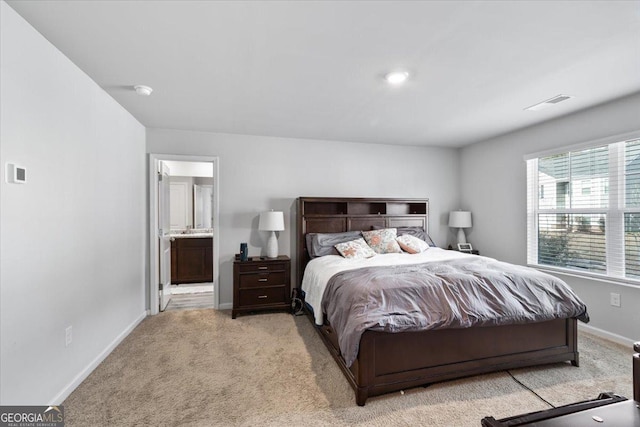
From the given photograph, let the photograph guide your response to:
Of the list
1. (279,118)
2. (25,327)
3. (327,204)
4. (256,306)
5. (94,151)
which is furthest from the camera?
(327,204)

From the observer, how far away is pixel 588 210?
322 cm

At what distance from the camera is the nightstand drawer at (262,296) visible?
12.2 feet

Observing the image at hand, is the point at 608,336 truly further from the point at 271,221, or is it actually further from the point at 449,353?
the point at 271,221

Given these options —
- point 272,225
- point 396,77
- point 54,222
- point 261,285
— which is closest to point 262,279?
point 261,285

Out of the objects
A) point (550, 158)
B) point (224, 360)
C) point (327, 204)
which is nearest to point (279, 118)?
point (327, 204)

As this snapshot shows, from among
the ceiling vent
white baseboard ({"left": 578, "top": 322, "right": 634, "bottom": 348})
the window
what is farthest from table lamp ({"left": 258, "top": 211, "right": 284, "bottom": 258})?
white baseboard ({"left": 578, "top": 322, "right": 634, "bottom": 348})

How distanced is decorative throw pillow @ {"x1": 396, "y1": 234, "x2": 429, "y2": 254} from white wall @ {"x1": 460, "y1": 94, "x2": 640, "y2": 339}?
114 cm

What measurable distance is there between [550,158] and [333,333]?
3.39 metres

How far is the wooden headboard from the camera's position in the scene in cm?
411

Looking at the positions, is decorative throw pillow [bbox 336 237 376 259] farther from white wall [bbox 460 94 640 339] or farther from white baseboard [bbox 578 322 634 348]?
white baseboard [bbox 578 322 634 348]

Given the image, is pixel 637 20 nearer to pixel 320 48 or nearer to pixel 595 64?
pixel 595 64

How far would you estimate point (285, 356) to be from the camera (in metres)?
2.68

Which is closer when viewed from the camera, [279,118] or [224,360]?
[224,360]

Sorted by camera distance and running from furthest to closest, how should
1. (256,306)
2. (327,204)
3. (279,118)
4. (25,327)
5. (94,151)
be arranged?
(327,204)
(256,306)
(279,118)
(94,151)
(25,327)
